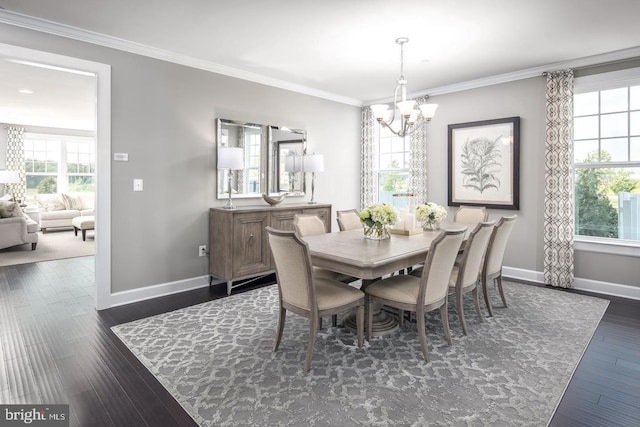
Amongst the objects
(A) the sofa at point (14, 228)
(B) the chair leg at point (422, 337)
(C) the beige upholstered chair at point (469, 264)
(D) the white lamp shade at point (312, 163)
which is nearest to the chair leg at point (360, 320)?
(B) the chair leg at point (422, 337)

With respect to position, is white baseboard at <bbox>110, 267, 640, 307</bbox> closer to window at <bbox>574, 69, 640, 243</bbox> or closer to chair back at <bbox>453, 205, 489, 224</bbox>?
window at <bbox>574, 69, 640, 243</bbox>

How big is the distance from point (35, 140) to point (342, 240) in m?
9.94

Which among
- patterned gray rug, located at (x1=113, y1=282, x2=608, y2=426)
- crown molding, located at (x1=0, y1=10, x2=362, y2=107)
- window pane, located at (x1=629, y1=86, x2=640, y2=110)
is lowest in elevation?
patterned gray rug, located at (x1=113, y1=282, x2=608, y2=426)

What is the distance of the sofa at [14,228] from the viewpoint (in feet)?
20.1

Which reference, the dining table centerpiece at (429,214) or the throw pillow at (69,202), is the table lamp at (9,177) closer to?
the throw pillow at (69,202)

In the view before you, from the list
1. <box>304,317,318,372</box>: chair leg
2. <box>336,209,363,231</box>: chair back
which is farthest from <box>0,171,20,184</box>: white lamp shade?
<box>304,317,318,372</box>: chair leg

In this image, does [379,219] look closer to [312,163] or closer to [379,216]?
[379,216]

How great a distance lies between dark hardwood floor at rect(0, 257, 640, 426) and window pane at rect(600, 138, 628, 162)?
1.59m

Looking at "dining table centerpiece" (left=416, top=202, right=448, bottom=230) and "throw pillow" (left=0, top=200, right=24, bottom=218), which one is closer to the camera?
"dining table centerpiece" (left=416, top=202, right=448, bottom=230)

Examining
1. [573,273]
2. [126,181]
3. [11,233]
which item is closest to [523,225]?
[573,273]

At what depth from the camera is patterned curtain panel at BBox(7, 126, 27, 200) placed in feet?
28.5

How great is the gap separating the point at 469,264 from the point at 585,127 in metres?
2.77

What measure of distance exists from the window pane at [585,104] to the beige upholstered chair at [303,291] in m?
3.71

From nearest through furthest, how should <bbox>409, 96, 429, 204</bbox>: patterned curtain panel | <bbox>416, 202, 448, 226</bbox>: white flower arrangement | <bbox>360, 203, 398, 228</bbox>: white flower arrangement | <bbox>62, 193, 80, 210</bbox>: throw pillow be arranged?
1. <bbox>360, 203, 398, 228</bbox>: white flower arrangement
2. <bbox>416, 202, 448, 226</bbox>: white flower arrangement
3. <bbox>409, 96, 429, 204</bbox>: patterned curtain panel
4. <bbox>62, 193, 80, 210</bbox>: throw pillow
